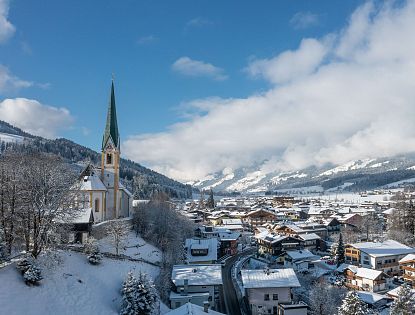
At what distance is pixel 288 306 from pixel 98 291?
19910 millimetres

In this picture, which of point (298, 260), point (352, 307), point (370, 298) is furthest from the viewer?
point (298, 260)

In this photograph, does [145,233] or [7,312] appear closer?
[7,312]

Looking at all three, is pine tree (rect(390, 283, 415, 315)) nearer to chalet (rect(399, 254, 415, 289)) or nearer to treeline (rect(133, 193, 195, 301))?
chalet (rect(399, 254, 415, 289))

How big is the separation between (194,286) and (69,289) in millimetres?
16424

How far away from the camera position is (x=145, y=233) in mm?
58969

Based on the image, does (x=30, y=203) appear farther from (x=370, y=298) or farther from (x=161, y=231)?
(x=370, y=298)

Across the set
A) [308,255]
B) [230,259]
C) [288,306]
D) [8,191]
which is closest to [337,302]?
[288,306]

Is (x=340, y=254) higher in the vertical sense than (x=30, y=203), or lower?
lower

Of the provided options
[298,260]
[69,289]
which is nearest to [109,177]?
[69,289]

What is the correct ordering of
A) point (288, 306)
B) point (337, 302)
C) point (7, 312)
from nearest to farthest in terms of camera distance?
point (7, 312)
point (288, 306)
point (337, 302)

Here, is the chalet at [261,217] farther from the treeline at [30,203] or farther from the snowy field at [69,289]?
the treeline at [30,203]

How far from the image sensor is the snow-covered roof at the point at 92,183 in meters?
55.5

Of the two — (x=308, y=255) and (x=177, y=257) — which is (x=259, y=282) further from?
(x=308, y=255)

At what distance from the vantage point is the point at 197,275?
152 ft
